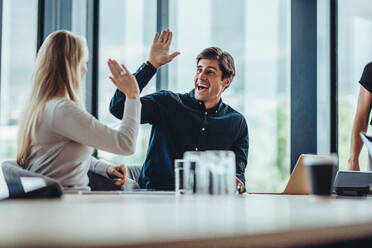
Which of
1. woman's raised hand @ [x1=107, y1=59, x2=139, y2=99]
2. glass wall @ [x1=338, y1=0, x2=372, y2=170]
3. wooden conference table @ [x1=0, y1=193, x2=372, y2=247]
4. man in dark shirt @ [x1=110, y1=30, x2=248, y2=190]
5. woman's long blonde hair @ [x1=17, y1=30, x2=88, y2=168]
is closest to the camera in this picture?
wooden conference table @ [x1=0, y1=193, x2=372, y2=247]

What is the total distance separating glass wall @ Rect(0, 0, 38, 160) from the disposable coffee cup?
251 centimetres

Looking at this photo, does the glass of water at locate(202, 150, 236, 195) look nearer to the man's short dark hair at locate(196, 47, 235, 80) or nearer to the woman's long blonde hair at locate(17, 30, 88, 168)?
the woman's long blonde hair at locate(17, 30, 88, 168)

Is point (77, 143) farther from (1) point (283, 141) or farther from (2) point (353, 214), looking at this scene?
(1) point (283, 141)

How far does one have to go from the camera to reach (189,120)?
2945mm

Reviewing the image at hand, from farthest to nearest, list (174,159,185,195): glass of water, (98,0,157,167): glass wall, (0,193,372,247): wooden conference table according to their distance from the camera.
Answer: (98,0,157,167): glass wall < (174,159,185,195): glass of water < (0,193,372,247): wooden conference table

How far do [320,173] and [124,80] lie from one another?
96 cm

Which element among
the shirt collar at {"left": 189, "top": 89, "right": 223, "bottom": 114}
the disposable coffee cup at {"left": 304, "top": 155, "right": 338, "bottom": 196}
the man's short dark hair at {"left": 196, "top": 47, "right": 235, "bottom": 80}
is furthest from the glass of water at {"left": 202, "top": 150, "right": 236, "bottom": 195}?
the man's short dark hair at {"left": 196, "top": 47, "right": 235, "bottom": 80}

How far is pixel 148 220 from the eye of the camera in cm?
81

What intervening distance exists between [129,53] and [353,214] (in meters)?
3.45

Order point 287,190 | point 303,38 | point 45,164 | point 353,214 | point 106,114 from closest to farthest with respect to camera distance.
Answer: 1. point 353,214
2. point 45,164
3. point 287,190
4. point 303,38
5. point 106,114

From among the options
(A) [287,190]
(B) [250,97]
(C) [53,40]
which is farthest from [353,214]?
(B) [250,97]

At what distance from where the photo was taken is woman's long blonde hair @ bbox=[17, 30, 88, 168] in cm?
191

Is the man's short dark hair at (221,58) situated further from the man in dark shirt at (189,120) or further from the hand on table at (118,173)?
the hand on table at (118,173)

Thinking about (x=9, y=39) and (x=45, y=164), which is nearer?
(x=45, y=164)
